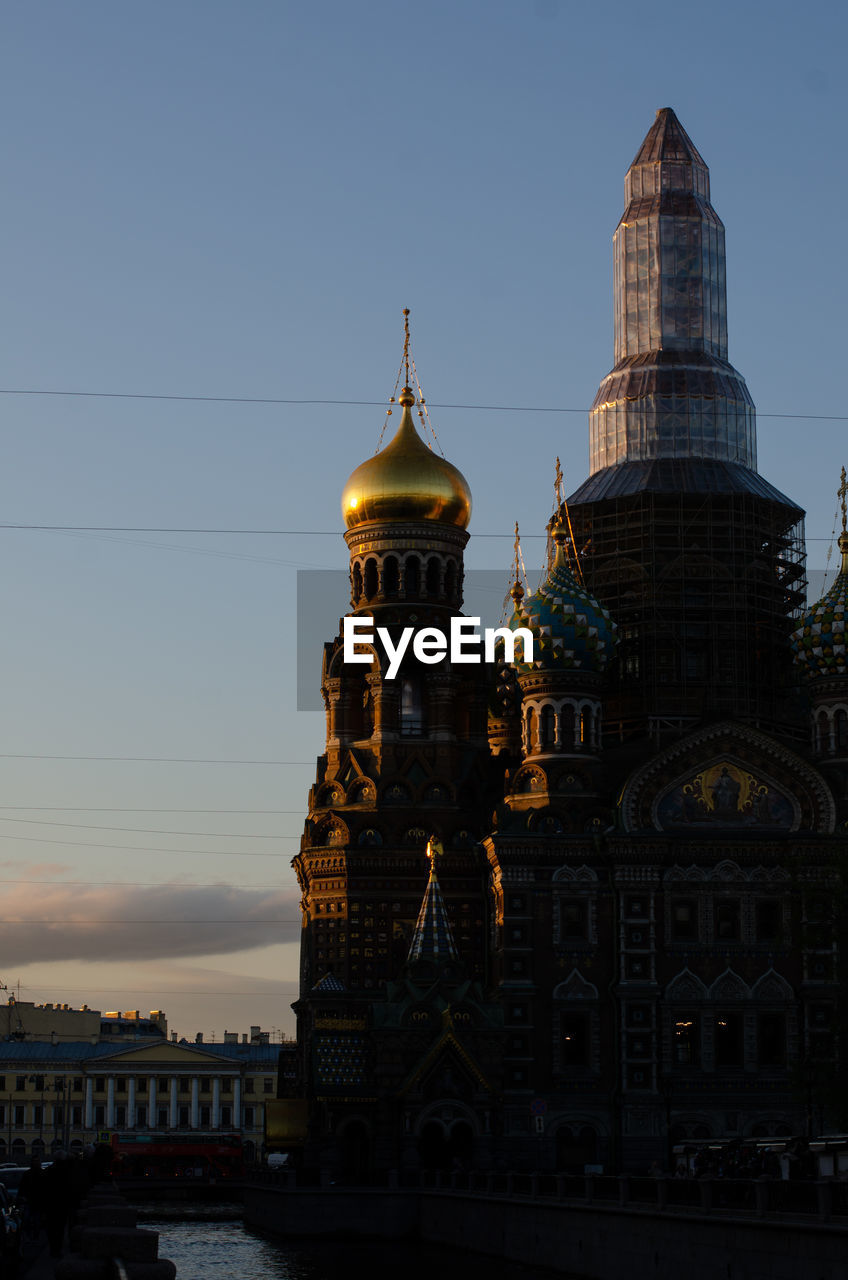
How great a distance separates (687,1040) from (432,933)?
695 centimetres

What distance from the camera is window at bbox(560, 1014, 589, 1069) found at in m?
52.9

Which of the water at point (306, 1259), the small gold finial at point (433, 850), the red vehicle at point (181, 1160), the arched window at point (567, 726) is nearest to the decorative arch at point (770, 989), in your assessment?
the arched window at point (567, 726)

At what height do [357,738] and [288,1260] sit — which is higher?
[357,738]

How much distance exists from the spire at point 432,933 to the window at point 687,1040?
5.86 meters

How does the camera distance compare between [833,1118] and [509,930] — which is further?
[509,930]

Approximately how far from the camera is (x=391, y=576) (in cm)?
6075

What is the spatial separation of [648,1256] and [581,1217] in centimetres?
363

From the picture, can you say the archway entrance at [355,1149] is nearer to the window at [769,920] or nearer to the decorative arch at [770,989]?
the decorative arch at [770,989]

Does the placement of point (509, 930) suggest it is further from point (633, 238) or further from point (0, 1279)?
point (0, 1279)

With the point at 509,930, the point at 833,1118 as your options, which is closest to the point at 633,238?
the point at 509,930

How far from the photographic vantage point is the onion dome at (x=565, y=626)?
2205 inches

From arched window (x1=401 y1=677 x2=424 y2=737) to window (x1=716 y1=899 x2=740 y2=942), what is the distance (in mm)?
10665

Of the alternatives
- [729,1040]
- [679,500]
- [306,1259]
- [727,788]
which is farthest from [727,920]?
[306,1259]

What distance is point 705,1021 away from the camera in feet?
174
